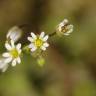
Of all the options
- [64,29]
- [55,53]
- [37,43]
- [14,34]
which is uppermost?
[55,53]

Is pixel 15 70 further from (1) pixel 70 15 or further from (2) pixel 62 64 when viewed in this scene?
(1) pixel 70 15

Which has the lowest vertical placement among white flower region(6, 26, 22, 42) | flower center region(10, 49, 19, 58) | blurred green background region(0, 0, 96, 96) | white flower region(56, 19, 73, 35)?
flower center region(10, 49, 19, 58)

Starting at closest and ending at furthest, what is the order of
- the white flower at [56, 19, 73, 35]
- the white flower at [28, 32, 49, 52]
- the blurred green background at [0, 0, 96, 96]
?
the white flower at [28, 32, 49, 52] → the white flower at [56, 19, 73, 35] → the blurred green background at [0, 0, 96, 96]

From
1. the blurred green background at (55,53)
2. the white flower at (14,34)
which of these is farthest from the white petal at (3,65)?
the blurred green background at (55,53)

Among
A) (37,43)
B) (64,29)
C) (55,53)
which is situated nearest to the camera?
(37,43)

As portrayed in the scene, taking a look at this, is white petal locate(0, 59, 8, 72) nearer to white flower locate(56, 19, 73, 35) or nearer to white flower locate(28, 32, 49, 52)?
white flower locate(28, 32, 49, 52)

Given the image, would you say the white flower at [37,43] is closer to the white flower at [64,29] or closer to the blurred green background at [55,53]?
the white flower at [64,29]

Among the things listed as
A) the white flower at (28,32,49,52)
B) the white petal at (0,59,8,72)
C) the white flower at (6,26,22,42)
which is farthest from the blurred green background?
the white flower at (28,32,49,52)

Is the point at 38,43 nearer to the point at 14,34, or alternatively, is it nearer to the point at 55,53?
the point at 14,34

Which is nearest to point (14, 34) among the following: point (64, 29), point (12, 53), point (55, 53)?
point (12, 53)
